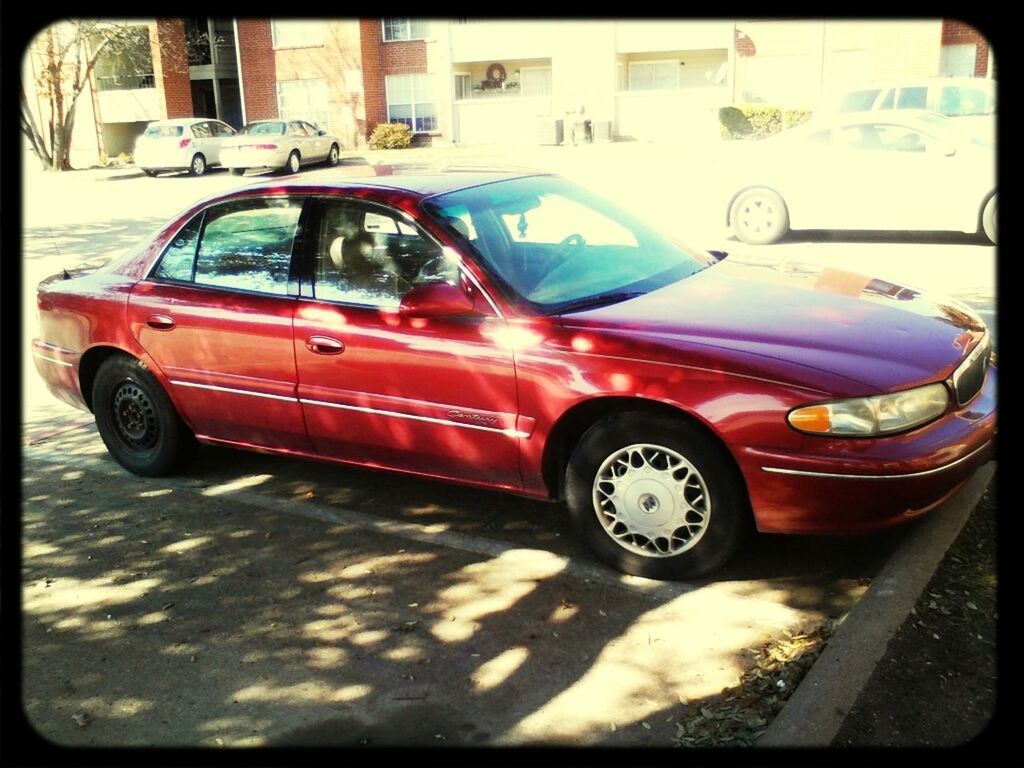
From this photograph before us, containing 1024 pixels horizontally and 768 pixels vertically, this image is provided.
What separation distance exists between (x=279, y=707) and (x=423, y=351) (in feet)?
5.79

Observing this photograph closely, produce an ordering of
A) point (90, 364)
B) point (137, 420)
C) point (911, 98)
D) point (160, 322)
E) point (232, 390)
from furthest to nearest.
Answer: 1. point (911, 98)
2. point (90, 364)
3. point (137, 420)
4. point (160, 322)
5. point (232, 390)

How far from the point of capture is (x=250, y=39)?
4341 cm

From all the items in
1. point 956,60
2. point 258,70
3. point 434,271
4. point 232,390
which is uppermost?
point 258,70

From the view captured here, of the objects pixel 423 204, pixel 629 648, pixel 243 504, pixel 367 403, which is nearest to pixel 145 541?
pixel 243 504

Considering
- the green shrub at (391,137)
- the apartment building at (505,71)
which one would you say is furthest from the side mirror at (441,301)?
the green shrub at (391,137)

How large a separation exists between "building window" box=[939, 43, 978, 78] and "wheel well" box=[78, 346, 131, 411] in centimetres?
3238

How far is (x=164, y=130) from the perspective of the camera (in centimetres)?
3328

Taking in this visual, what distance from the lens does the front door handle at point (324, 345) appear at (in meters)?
5.07

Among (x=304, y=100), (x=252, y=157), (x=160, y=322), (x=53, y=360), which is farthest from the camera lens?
(x=304, y=100)

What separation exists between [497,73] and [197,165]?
1293cm

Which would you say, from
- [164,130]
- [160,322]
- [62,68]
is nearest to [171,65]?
[62,68]

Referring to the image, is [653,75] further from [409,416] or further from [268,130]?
[409,416]

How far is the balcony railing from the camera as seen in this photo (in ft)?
149

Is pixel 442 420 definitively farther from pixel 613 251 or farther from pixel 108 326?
pixel 108 326
